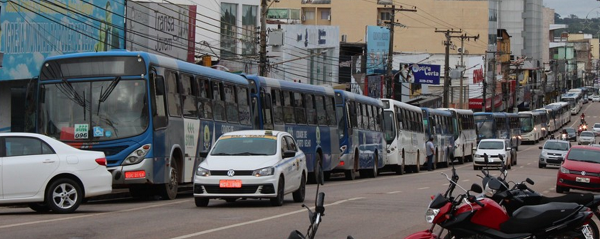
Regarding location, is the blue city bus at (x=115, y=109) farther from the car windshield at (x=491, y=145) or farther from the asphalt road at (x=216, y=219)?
the car windshield at (x=491, y=145)

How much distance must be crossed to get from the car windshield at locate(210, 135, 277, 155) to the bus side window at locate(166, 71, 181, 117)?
2736 millimetres

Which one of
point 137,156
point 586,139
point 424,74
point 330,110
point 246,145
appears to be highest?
point 424,74

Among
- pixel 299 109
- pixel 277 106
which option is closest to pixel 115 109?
pixel 277 106

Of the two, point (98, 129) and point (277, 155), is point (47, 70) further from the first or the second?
point (277, 155)

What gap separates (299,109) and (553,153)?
2342cm

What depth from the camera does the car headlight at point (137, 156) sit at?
21922 mm

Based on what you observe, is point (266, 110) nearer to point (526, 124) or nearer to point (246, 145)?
point (246, 145)

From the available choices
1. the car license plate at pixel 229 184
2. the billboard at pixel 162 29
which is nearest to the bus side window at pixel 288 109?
the billboard at pixel 162 29

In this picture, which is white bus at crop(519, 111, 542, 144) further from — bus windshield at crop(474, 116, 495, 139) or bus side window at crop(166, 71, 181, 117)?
bus side window at crop(166, 71, 181, 117)

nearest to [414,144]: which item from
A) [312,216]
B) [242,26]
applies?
[242,26]

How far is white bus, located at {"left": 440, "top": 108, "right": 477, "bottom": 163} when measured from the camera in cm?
6262

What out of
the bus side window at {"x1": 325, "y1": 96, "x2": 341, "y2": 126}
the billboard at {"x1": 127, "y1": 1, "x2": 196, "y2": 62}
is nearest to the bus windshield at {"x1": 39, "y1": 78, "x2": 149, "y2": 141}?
the bus side window at {"x1": 325, "y1": 96, "x2": 341, "y2": 126}

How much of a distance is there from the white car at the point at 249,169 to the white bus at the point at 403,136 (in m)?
23.5

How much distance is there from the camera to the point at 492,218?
33.9 ft
